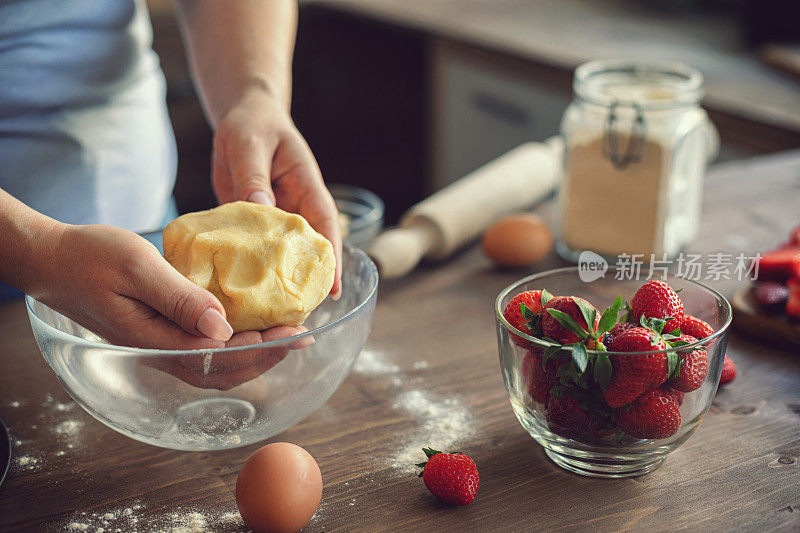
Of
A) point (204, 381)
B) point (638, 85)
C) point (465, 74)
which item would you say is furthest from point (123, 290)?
point (465, 74)

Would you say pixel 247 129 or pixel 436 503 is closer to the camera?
pixel 436 503

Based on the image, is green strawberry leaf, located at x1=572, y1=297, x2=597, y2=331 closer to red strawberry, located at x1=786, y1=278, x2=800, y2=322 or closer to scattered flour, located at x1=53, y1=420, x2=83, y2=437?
red strawberry, located at x1=786, y1=278, x2=800, y2=322

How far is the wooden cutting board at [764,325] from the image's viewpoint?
0.97m

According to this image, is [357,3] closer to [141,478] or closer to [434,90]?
[434,90]

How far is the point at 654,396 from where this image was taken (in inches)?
26.2

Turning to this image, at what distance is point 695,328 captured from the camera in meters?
0.72

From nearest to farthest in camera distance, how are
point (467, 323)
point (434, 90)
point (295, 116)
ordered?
point (467, 323), point (434, 90), point (295, 116)

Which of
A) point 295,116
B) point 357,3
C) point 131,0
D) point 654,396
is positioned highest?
point 131,0

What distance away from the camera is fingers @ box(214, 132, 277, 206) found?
0.91m

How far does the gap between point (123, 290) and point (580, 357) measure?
39 cm

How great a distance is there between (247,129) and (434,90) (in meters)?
2.11

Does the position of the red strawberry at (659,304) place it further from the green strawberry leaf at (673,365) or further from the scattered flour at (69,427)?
the scattered flour at (69,427)

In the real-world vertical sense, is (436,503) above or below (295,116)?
above

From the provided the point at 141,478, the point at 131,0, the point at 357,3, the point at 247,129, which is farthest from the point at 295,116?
the point at 141,478
